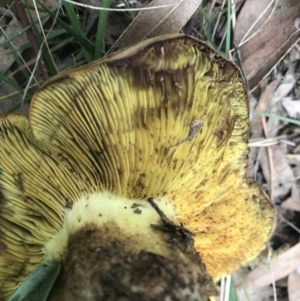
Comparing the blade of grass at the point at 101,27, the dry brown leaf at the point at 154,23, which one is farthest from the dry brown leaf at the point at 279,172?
the blade of grass at the point at 101,27

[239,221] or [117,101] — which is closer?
[117,101]

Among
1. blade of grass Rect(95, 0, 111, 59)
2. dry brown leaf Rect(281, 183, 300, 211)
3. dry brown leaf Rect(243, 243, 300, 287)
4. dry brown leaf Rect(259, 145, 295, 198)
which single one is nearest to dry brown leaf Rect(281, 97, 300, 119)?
dry brown leaf Rect(259, 145, 295, 198)

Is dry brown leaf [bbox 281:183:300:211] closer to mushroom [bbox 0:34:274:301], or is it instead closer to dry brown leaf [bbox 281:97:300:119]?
dry brown leaf [bbox 281:97:300:119]

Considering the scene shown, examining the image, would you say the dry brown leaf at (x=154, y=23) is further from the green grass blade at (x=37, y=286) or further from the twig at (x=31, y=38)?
the green grass blade at (x=37, y=286)

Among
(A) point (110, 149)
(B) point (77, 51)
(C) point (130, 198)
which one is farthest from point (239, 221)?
(B) point (77, 51)

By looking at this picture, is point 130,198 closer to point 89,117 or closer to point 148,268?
point 148,268

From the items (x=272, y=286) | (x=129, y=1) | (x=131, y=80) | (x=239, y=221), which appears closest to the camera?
(x=131, y=80)
